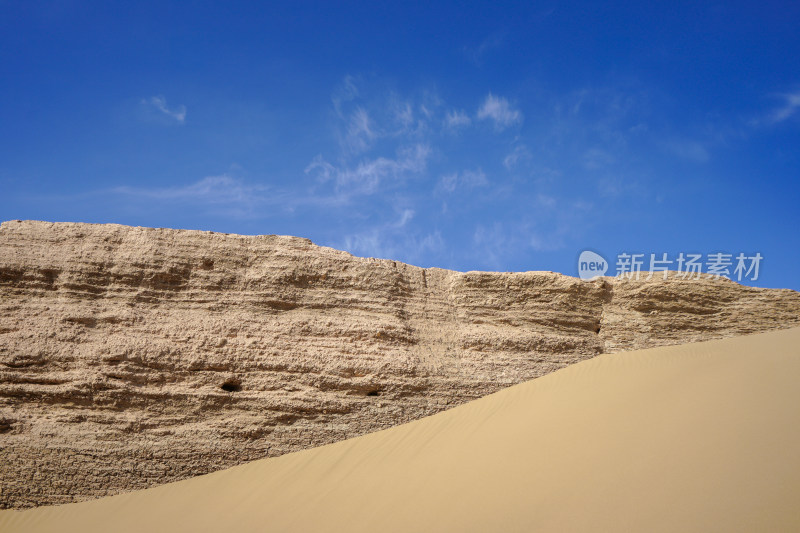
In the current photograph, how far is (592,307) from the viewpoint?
13180 mm

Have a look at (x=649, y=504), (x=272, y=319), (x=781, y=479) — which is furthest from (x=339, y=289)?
(x=781, y=479)

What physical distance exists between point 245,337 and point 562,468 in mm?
6547

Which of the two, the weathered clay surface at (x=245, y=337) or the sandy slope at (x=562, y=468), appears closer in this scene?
the sandy slope at (x=562, y=468)

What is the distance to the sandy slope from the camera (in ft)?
20.9

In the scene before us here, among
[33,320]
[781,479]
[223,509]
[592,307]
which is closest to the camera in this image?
[781,479]

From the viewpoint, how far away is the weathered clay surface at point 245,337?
10047 millimetres

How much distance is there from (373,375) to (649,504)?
5.91 metres

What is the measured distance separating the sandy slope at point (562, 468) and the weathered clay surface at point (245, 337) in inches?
20.2

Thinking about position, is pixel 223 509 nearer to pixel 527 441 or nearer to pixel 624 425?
pixel 527 441

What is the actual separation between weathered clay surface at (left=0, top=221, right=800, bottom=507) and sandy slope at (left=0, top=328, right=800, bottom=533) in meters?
0.51

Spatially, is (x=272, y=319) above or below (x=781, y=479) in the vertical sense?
above

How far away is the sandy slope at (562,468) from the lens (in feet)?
20.9

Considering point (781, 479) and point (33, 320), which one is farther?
point (33, 320)

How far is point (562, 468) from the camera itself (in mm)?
7793
